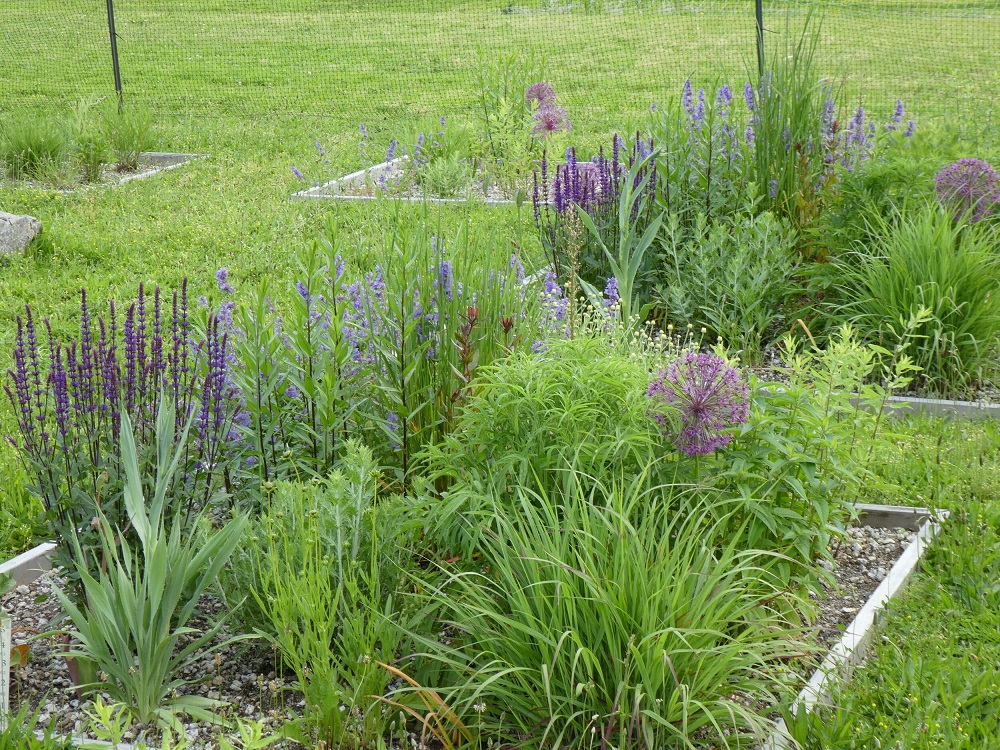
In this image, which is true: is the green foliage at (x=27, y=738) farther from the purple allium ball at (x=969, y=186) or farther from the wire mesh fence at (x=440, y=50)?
the wire mesh fence at (x=440, y=50)

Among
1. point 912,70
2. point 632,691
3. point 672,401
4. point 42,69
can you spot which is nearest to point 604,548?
point 632,691

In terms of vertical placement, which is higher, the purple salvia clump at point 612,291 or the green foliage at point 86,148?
the green foliage at point 86,148

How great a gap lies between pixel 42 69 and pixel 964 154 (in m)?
16.8

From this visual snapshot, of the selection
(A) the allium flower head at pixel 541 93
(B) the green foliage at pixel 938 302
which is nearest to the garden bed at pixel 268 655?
(B) the green foliage at pixel 938 302

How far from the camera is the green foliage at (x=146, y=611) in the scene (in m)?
2.73

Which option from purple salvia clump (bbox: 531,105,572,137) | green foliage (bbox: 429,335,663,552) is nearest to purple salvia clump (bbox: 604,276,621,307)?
green foliage (bbox: 429,335,663,552)

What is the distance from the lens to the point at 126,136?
10320 mm

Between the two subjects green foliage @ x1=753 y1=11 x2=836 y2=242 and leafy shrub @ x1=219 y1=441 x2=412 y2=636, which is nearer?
leafy shrub @ x1=219 y1=441 x2=412 y2=636

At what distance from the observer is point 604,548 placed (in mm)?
2750

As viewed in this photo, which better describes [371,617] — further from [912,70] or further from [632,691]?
[912,70]

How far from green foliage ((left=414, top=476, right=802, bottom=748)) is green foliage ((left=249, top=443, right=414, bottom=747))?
0.67 feet

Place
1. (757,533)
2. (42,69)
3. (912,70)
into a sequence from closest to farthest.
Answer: (757,533) → (912,70) → (42,69)

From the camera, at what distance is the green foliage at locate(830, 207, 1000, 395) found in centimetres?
497

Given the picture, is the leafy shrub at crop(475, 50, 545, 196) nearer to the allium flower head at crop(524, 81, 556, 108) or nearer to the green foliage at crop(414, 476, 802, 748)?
the allium flower head at crop(524, 81, 556, 108)
